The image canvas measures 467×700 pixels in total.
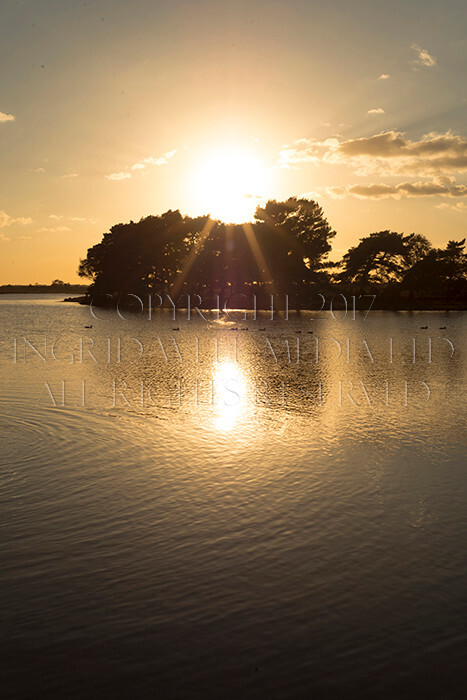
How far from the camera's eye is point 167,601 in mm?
7840

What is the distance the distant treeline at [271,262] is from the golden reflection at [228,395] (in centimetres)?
10216

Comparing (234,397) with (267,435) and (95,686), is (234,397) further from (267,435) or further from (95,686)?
(95,686)

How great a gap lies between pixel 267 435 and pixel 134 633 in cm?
1033

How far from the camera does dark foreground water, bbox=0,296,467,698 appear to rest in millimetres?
6477

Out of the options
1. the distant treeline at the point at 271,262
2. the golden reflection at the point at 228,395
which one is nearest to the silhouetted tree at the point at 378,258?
the distant treeline at the point at 271,262

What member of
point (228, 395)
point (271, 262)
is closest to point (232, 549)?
point (228, 395)

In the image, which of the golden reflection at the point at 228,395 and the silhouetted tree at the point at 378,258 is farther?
the silhouetted tree at the point at 378,258

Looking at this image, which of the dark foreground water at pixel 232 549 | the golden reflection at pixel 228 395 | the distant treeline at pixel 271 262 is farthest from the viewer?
the distant treeline at pixel 271 262

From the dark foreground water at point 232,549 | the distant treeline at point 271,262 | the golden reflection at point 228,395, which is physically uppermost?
the distant treeline at point 271,262

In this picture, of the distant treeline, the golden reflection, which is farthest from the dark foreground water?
the distant treeline

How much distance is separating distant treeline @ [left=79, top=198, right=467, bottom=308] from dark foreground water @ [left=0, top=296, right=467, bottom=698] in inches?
4508

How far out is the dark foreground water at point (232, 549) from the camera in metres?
6.48

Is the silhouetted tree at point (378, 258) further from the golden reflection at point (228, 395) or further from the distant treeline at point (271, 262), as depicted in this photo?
the golden reflection at point (228, 395)

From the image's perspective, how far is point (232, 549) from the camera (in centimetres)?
951
